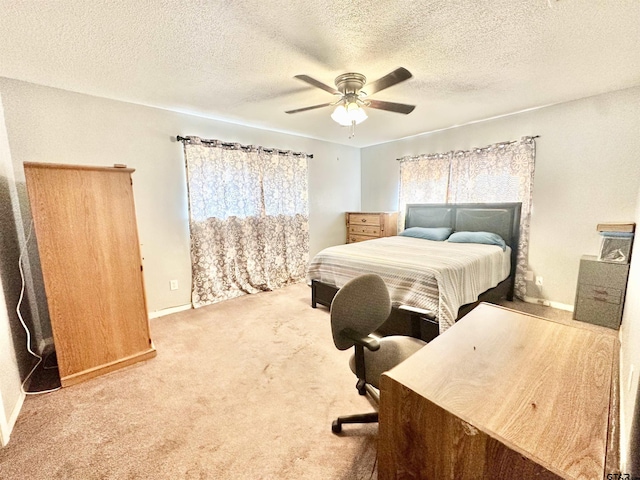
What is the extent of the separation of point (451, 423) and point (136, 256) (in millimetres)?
2423

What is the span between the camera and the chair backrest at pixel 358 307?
4.62ft

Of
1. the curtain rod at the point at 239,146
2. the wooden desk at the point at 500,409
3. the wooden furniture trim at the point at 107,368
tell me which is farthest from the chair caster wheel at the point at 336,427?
the curtain rod at the point at 239,146

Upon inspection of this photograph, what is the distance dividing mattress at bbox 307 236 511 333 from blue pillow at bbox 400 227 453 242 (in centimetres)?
23

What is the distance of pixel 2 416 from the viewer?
1519 millimetres

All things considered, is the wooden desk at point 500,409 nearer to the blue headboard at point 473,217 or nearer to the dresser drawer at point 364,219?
the blue headboard at point 473,217

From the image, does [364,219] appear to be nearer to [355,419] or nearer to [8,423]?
[355,419]

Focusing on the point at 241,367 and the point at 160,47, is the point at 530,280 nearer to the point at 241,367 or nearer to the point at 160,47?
the point at 241,367

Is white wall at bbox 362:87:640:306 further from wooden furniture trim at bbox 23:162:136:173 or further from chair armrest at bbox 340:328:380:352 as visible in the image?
wooden furniture trim at bbox 23:162:136:173

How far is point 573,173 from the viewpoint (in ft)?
10.1

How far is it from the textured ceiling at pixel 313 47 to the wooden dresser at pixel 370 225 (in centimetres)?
210

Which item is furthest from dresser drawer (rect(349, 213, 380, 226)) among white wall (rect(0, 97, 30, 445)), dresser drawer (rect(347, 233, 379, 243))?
white wall (rect(0, 97, 30, 445))

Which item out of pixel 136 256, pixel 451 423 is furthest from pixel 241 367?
pixel 451 423

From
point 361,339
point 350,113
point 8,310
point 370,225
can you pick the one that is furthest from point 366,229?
point 8,310

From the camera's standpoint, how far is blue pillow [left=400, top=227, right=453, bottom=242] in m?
3.89
